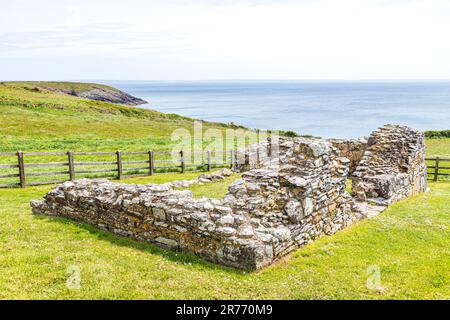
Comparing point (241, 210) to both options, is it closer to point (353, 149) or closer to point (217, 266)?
point (217, 266)

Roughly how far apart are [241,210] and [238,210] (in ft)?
0.27

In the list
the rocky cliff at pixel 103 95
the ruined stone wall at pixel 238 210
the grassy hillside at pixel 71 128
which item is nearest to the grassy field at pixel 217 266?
the ruined stone wall at pixel 238 210

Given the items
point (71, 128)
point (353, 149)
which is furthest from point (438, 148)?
point (71, 128)

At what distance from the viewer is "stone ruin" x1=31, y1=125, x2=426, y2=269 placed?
27.0 feet

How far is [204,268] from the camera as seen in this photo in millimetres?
7957

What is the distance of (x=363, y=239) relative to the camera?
10203 millimetres

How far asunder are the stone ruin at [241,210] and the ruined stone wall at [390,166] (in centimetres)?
213

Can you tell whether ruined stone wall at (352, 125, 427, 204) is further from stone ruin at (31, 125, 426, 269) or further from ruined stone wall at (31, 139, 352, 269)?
ruined stone wall at (31, 139, 352, 269)

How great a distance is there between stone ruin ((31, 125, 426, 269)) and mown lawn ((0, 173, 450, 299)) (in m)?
0.34

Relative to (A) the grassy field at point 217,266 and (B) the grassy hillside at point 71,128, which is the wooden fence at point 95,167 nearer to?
(A) the grassy field at point 217,266

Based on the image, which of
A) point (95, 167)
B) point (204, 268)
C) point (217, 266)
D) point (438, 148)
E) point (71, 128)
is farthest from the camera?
point (71, 128)
